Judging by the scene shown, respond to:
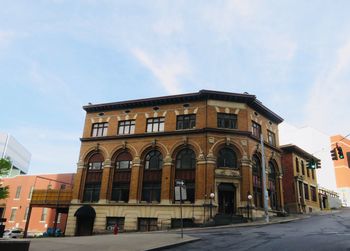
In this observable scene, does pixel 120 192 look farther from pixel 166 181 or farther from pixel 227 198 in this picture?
pixel 227 198

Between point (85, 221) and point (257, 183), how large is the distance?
66.0 ft

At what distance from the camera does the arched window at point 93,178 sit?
1388 inches

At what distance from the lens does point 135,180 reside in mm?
33219

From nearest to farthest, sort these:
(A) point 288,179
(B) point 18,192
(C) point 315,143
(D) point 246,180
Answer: (D) point 246,180, (A) point 288,179, (B) point 18,192, (C) point 315,143

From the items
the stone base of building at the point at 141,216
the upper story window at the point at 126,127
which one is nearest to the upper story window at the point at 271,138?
the stone base of building at the point at 141,216

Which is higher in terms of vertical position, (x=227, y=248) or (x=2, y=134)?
(x=2, y=134)

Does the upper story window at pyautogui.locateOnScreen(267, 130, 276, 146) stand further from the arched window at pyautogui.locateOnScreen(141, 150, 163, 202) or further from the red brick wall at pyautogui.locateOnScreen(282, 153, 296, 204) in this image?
the arched window at pyautogui.locateOnScreen(141, 150, 163, 202)

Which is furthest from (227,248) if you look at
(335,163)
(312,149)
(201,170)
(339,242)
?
(335,163)

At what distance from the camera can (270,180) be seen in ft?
117

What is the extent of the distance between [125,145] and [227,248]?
24.4 metres

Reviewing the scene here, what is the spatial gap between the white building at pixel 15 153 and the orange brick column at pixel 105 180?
67815mm

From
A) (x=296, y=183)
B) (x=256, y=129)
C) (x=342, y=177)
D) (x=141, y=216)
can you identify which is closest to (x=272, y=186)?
(x=296, y=183)

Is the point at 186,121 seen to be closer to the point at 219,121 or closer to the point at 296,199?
the point at 219,121

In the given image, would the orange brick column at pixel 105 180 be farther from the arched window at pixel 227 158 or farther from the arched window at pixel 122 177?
the arched window at pixel 227 158
